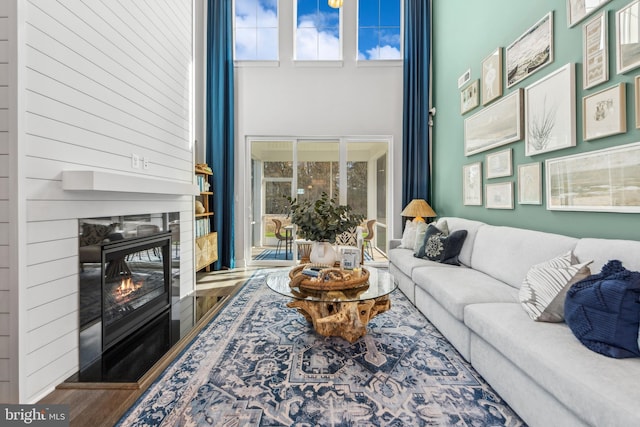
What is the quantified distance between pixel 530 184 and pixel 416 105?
2.61 meters

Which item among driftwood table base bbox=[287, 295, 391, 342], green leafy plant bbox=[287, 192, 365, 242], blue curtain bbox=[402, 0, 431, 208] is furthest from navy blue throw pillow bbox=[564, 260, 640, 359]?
blue curtain bbox=[402, 0, 431, 208]

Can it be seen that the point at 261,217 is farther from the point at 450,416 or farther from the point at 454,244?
the point at 450,416

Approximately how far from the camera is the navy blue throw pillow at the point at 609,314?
4.08 ft

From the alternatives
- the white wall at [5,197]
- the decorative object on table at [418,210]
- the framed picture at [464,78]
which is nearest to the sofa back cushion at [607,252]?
the decorative object on table at [418,210]

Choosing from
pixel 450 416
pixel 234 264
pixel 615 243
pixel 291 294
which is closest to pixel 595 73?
pixel 615 243

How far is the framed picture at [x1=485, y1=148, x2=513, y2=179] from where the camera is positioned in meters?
2.98

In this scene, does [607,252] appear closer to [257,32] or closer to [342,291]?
[342,291]

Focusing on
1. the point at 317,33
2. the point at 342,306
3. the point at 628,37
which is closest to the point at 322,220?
the point at 342,306

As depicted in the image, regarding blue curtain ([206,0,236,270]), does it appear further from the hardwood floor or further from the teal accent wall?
the teal accent wall

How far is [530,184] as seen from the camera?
2.68 m

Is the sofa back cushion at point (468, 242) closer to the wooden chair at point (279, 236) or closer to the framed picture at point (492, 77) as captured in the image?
the framed picture at point (492, 77)

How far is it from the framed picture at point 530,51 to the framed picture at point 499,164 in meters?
0.67

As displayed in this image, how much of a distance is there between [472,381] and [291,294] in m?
1.24

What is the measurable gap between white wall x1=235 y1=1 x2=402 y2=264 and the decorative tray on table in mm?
2839
